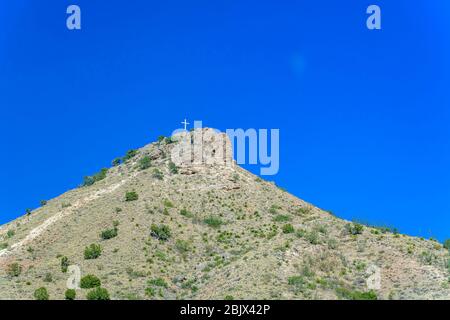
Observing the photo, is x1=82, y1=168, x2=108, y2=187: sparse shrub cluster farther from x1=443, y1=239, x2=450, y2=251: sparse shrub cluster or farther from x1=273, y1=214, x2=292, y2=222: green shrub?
x1=443, y1=239, x2=450, y2=251: sparse shrub cluster

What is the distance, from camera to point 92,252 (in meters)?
58.7

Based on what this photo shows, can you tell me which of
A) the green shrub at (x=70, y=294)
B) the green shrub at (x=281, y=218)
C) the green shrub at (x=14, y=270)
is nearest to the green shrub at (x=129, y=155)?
the green shrub at (x=281, y=218)

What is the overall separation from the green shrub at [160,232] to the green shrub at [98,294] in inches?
569

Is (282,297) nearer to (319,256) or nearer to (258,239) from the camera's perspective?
(319,256)

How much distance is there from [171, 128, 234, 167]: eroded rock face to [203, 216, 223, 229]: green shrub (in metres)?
13.2

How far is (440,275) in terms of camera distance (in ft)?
164

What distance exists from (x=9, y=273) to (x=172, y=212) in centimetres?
2000

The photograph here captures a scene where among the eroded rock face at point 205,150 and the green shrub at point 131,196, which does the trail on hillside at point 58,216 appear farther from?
the eroded rock face at point 205,150

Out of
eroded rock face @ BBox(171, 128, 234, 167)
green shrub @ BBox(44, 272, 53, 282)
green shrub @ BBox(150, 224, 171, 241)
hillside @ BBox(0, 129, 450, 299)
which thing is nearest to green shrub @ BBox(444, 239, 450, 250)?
hillside @ BBox(0, 129, 450, 299)

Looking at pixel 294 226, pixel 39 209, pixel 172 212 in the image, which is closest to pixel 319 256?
pixel 294 226

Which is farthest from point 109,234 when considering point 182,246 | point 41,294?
point 41,294

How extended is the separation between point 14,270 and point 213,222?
74.4ft

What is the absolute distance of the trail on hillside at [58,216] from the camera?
215 ft
